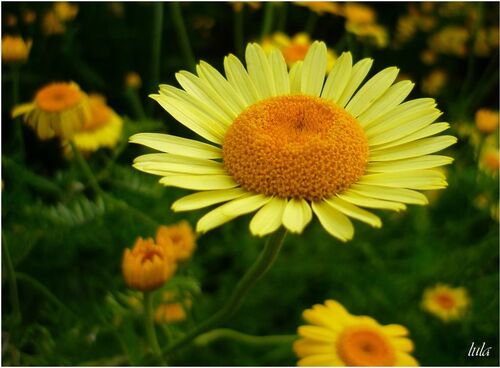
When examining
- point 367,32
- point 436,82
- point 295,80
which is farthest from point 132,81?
point 436,82

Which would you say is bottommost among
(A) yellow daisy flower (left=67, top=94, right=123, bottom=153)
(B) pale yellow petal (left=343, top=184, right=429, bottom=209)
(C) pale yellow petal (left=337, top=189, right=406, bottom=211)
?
(A) yellow daisy flower (left=67, top=94, right=123, bottom=153)

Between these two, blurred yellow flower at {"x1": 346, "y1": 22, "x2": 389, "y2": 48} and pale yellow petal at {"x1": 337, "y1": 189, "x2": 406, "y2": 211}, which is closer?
pale yellow petal at {"x1": 337, "y1": 189, "x2": 406, "y2": 211}

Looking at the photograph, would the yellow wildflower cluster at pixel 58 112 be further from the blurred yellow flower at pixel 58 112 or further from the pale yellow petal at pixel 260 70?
the pale yellow petal at pixel 260 70

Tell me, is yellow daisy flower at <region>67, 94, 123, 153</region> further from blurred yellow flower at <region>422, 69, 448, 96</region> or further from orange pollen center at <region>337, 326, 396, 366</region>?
blurred yellow flower at <region>422, 69, 448, 96</region>

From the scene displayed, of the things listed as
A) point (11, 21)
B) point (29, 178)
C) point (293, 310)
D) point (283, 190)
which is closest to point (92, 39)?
point (11, 21)

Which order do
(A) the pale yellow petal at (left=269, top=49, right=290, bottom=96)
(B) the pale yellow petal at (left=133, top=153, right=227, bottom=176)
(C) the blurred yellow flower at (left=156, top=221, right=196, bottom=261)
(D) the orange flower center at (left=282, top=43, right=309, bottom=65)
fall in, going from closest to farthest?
1. (B) the pale yellow petal at (left=133, top=153, right=227, bottom=176)
2. (A) the pale yellow petal at (left=269, top=49, right=290, bottom=96)
3. (C) the blurred yellow flower at (left=156, top=221, right=196, bottom=261)
4. (D) the orange flower center at (left=282, top=43, right=309, bottom=65)

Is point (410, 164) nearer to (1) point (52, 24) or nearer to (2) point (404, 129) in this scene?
(2) point (404, 129)

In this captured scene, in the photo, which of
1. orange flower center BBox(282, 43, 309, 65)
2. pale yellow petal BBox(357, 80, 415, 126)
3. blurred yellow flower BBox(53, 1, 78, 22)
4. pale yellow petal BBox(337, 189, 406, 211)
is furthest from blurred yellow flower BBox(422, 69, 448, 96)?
pale yellow petal BBox(337, 189, 406, 211)

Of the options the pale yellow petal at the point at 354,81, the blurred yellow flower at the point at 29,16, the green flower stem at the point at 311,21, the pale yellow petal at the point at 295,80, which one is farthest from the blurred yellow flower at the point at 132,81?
A: the pale yellow petal at the point at 354,81
